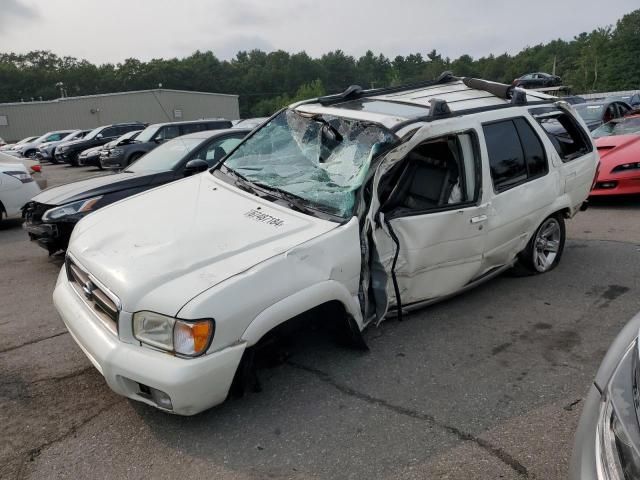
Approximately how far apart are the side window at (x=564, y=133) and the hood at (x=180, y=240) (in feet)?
9.42

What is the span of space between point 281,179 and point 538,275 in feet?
9.51

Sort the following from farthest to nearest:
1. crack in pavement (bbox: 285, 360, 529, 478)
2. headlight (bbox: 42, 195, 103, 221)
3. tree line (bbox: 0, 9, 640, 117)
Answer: tree line (bbox: 0, 9, 640, 117)
headlight (bbox: 42, 195, 103, 221)
crack in pavement (bbox: 285, 360, 529, 478)

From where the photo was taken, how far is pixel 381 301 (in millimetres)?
3535

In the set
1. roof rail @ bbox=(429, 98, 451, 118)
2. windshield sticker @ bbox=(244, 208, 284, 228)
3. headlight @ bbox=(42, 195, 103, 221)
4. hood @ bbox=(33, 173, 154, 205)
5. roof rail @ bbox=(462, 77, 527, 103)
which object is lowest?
headlight @ bbox=(42, 195, 103, 221)

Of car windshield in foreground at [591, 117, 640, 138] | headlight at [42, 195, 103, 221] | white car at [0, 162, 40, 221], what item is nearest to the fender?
headlight at [42, 195, 103, 221]

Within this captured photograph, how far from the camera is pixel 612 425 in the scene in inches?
65.2

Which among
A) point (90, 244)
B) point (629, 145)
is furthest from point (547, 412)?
point (629, 145)

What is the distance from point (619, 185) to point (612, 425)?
7262 mm

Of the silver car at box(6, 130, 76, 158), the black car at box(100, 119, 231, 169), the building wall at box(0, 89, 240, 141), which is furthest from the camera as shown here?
the building wall at box(0, 89, 240, 141)

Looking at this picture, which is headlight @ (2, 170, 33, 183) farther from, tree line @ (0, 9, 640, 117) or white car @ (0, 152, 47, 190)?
tree line @ (0, 9, 640, 117)

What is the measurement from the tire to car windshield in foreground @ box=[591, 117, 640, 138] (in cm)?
470

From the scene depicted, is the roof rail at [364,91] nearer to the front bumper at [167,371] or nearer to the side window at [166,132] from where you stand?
the front bumper at [167,371]

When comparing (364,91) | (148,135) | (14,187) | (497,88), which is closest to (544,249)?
(497,88)

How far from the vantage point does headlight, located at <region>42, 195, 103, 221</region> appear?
5539 millimetres
